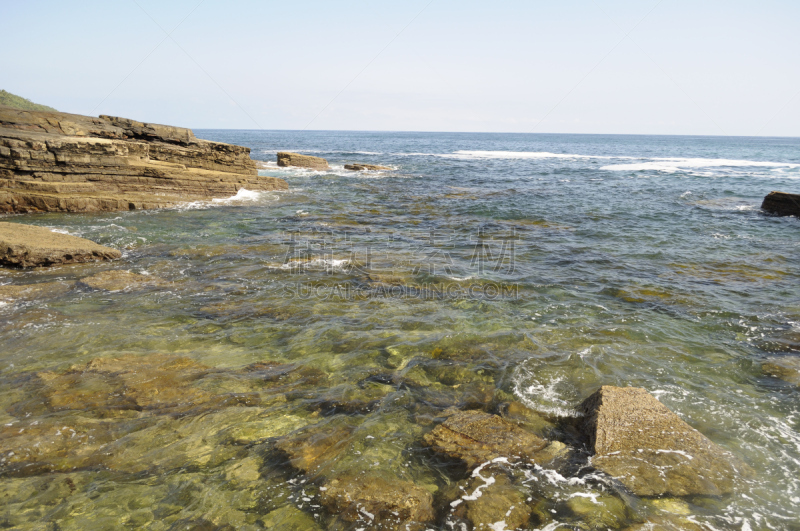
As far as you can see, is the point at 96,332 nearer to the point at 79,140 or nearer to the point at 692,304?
the point at 692,304

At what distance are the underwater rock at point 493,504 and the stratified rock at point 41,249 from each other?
1074 cm

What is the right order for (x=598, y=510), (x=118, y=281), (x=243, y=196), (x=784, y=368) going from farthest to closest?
(x=243, y=196) < (x=118, y=281) < (x=784, y=368) < (x=598, y=510)

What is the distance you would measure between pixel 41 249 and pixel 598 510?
478 inches

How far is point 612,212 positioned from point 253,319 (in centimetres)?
1758

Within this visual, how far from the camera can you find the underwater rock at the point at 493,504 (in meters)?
3.66

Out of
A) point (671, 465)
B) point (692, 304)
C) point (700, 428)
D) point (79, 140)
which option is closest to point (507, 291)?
point (692, 304)

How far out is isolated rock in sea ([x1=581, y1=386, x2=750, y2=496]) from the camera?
13.4 ft

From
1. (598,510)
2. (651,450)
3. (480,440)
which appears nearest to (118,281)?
(480,440)

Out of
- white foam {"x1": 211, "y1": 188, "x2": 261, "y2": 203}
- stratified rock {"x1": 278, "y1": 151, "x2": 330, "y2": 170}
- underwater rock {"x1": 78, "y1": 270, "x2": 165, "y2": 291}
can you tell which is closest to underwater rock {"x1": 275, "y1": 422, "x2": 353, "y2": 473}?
underwater rock {"x1": 78, "y1": 270, "x2": 165, "y2": 291}

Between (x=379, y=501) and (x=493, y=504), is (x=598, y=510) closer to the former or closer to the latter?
(x=493, y=504)

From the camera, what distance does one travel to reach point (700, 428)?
5.04 m

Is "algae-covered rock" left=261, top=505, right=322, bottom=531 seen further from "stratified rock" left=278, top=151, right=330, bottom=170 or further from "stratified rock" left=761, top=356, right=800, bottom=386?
"stratified rock" left=278, top=151, right=330, bottom=170

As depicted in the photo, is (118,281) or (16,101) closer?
(118,281)

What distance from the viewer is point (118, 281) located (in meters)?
9.00
